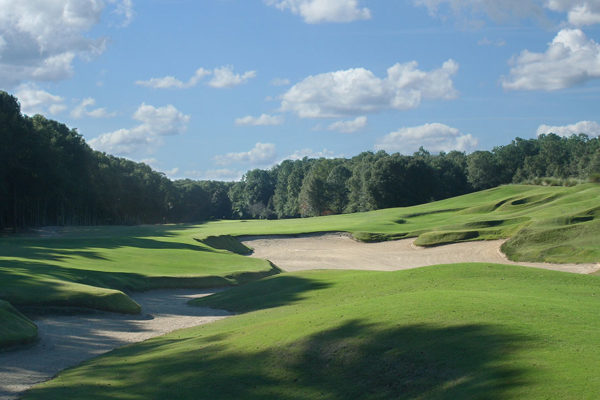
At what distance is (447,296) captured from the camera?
1276 centimetres

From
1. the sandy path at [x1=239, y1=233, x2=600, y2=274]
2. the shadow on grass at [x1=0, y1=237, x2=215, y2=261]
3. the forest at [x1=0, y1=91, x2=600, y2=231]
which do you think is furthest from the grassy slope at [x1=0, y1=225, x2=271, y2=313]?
the forest at [x1=0, y1=91, x2=600, y2=231]

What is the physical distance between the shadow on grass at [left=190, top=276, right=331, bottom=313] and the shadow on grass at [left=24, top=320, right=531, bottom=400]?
839 cm

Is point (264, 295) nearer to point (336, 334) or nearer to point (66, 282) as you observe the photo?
point (66, 282)

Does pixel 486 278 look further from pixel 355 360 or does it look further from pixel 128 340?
pixel 128 340

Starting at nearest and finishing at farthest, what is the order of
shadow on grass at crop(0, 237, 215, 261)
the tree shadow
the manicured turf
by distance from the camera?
the tree shadow → the manicured turf → shadow on grass at crop(0, 237, 215, 261)

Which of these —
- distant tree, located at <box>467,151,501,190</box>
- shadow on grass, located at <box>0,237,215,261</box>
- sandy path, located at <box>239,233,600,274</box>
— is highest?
distant tree, located at <box>467,151,501,190</box>

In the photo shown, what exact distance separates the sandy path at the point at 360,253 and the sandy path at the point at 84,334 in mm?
18813

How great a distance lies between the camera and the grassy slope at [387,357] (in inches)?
308

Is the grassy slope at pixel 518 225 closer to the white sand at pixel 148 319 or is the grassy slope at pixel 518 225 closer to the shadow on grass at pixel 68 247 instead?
the white sand at pixel 148 319

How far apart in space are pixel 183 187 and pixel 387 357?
161 m

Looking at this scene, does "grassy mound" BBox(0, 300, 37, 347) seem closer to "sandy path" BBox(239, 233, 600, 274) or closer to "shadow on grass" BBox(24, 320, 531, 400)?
"shadow on grass" BBox(24, 320, 531, 400)

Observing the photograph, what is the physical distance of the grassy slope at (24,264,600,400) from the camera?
7.83 metres

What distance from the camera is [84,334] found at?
1728cm

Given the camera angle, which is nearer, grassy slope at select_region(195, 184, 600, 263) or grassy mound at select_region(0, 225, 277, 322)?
grassy mound at select_region(0, 225, 277, 322)
